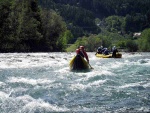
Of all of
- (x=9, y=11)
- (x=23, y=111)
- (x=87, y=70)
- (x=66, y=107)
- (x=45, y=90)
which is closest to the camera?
(x=23, y=111)

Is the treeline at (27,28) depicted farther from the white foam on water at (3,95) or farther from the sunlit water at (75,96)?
the white foam on water at (3,95)

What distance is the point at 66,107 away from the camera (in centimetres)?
1163

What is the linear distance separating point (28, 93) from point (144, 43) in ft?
332

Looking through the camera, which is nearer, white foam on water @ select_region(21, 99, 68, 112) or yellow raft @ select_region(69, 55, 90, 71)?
white foam on water @ select_region(21, 99, 68, 112)

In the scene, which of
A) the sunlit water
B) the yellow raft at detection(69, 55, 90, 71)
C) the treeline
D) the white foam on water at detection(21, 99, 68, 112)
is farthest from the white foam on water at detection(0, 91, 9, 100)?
the treeline

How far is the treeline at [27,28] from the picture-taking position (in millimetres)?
61688

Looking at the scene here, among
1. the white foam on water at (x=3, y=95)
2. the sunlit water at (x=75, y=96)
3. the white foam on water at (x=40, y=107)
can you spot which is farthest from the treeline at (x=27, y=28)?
the white foam on water at (x=40, y=107)

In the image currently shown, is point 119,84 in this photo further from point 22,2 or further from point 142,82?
point 22,2

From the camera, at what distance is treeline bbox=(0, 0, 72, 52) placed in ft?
202

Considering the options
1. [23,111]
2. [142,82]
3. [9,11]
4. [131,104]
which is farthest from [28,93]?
[9,11]

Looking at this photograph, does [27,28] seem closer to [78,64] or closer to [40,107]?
[78,64]

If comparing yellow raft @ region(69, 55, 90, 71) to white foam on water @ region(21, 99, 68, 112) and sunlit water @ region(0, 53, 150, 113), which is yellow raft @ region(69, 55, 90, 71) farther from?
white foam on water @ region(21, 99, 68, 112)

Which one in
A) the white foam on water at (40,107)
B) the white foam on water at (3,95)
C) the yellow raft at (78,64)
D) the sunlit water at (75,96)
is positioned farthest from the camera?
the yellow raft at (78,64)

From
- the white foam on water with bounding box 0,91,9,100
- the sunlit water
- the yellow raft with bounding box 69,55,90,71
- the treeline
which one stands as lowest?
the sunlit water
